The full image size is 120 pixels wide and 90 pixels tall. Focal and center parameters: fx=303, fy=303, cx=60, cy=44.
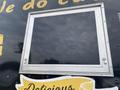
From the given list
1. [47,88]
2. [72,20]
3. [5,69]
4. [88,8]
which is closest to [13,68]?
[5,69]

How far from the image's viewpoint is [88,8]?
9.70ft

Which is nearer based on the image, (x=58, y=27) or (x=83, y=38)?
(x=83, y=38)

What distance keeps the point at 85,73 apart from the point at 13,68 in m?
0.84

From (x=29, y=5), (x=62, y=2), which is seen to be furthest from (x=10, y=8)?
(x=62, y=2)

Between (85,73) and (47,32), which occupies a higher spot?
(47,32)

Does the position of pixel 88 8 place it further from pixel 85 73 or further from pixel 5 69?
pixel 5 69

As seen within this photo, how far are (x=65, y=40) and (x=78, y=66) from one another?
1.07ft

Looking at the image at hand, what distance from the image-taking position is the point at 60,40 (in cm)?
299

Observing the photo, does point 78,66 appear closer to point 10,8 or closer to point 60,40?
point 60,40

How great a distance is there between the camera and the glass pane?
2.81 meters

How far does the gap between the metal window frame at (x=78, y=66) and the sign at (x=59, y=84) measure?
0.06 metres

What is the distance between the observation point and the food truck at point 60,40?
2.69 m

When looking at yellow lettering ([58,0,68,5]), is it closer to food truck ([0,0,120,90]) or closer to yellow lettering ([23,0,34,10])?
food truck ([0,0,120,90])

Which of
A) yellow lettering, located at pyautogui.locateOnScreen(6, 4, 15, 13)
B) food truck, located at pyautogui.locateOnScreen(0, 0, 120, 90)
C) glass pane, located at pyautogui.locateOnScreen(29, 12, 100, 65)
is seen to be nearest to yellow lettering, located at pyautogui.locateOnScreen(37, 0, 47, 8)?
food truck, located at pyautogui.locateOnScreen(0, 0, 120, 90)
